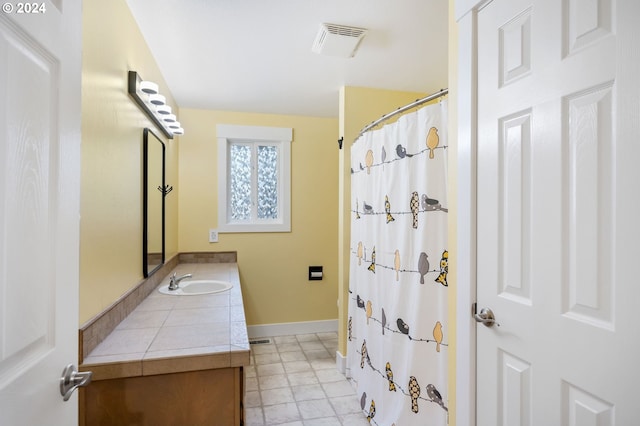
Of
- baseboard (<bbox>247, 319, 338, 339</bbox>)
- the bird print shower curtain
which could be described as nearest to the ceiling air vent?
the bird print shower curtain

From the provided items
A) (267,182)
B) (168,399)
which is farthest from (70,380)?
(267,182)

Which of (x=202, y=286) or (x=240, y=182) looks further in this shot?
(x=240, y=182)

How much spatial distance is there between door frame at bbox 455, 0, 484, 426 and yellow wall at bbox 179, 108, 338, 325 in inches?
94.4

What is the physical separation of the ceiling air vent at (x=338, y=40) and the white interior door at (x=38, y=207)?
1.28 metres

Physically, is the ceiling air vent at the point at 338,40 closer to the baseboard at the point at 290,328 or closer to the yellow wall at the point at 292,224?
the yellow wall at the point at 292,224

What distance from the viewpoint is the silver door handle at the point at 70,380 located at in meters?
0.73

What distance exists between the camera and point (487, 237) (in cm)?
110

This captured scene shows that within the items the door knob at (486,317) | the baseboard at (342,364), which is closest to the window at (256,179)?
the baseboard at (342,364)

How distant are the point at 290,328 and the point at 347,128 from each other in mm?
2147

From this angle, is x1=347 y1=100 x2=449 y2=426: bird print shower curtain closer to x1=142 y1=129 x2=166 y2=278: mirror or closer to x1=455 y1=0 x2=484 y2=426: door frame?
x1=455 y1=0 x2=484 y2=426: door frame

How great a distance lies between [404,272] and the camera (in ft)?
5.61

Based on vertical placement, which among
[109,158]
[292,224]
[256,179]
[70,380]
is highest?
[256,179]

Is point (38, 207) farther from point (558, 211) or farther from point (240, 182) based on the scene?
point (240, 182)

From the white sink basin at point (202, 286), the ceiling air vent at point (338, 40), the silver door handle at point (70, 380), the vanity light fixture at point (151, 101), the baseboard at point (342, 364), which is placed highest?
the ceiling air vent at point (338, 40)
